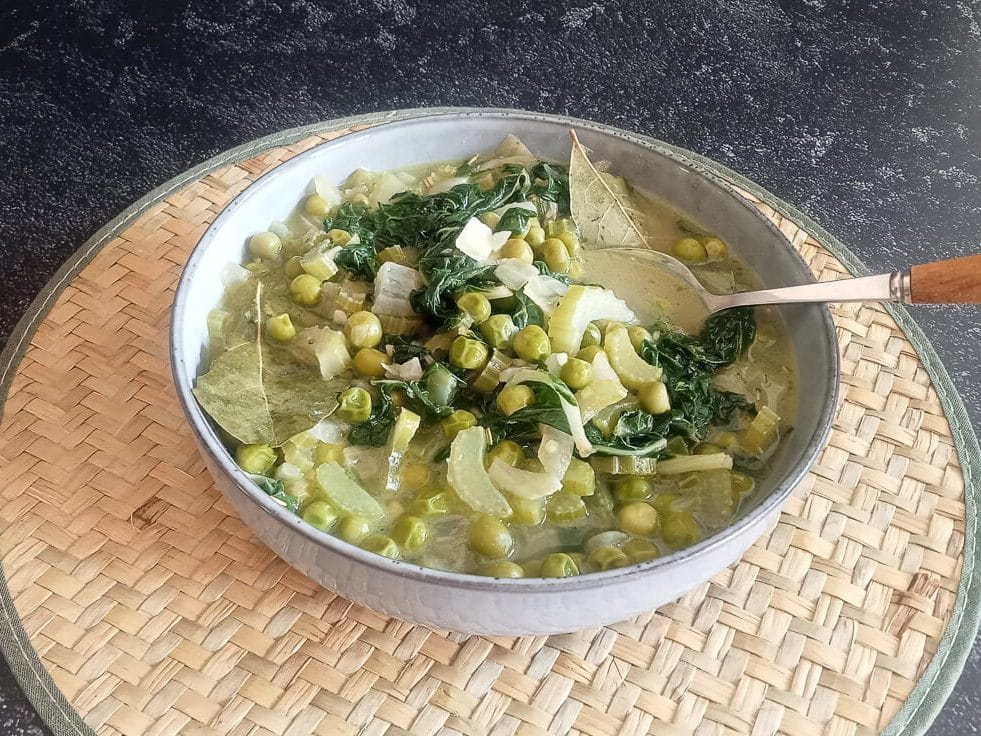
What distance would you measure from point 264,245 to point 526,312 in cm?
99

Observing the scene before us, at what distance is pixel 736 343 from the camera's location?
3227mm

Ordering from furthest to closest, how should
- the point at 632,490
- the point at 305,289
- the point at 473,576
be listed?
the point at 305,289, the point at 632,490, the point at 473,576

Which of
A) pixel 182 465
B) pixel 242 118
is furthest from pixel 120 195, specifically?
pixel 182 465

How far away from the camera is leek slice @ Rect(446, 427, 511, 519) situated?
8.85 feet

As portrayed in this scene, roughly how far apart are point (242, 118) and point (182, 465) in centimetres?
230

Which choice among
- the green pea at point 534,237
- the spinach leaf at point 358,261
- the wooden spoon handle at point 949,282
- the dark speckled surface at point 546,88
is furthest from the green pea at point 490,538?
the dark speckled surface at point 546,88

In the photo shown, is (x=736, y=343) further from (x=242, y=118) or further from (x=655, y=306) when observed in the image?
(x=242, y=118)

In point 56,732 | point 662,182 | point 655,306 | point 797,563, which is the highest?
point 662,182

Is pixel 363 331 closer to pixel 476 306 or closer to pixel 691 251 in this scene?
pixel 476 306

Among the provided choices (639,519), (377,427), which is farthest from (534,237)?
(639,519)

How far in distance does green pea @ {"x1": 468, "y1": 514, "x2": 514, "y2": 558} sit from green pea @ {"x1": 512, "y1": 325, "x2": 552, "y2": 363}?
59cm

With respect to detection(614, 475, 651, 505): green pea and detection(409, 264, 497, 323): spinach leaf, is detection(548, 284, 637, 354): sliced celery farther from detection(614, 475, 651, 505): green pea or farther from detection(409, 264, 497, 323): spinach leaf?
detection(614, 475, 651, 505): green pea

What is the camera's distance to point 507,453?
2.82 m

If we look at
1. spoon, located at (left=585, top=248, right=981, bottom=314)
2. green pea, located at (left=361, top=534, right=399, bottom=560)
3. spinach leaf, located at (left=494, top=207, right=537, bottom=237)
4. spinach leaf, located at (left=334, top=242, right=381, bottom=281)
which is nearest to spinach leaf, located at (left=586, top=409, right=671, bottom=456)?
spoon, located at (left=585, top=248, right=981, bottom=314)
